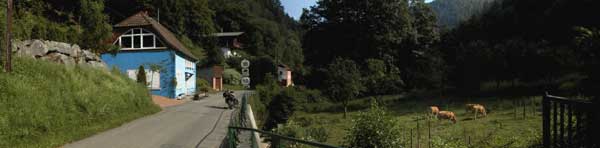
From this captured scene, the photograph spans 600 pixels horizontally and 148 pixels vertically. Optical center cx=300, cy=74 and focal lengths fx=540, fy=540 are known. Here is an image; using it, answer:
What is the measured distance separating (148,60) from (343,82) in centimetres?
1348

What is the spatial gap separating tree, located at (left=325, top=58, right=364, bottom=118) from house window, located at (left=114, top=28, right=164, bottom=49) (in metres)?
12.1

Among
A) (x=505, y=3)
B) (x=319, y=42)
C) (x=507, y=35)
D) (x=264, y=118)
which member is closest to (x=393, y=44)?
(x=319, y=42)

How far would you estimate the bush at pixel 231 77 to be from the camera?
224 feet

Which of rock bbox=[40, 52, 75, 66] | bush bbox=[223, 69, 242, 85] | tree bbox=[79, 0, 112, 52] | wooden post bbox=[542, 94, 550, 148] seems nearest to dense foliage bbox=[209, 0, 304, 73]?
bush bbox=[223, 69, 242, 85]

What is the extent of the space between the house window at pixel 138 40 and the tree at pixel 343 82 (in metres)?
12.1

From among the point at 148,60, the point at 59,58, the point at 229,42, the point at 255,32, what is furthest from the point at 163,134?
the point at 255,32

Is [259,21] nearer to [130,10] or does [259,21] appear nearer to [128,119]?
[130,10]

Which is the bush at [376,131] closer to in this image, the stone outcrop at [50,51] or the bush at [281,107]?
the stone outcrop at [50,51]

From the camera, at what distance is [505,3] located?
2160 inches

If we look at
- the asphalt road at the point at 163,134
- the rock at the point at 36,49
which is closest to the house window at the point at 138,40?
the asphalt road at the point at 163,134

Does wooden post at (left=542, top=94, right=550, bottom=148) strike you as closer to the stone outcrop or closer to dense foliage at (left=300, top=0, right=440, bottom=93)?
the stone outcrop

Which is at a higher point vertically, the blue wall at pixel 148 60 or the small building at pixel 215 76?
the blue wall at pixel 148 60

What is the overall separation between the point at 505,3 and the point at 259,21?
56.1 m

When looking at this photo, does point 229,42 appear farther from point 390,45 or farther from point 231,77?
point 390,45
